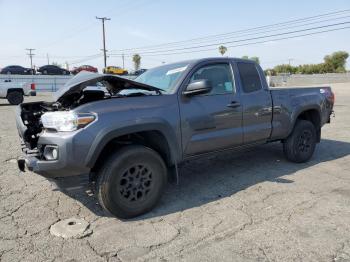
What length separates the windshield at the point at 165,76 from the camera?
4641 mm

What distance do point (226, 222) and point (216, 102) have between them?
1.64 meters

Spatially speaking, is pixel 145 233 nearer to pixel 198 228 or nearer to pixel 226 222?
pixel 198 228

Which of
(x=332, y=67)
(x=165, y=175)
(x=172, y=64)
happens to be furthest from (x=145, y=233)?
(x=332, y=67)

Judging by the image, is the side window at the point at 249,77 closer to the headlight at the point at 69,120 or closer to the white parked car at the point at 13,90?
the headlight at the point at 69,120

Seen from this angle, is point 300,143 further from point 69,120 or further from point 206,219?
point 69,120

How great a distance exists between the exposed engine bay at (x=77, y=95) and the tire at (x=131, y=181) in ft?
2.36

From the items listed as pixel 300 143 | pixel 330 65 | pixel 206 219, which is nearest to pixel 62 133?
pixel 206 219

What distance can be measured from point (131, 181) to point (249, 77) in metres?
2.59

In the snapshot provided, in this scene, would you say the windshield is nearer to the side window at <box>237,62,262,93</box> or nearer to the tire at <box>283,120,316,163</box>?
the side window at <box>237,62,262,93</box>

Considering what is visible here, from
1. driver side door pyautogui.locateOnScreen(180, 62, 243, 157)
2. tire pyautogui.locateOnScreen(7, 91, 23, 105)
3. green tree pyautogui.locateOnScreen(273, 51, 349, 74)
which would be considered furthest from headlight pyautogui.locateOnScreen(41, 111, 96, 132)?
green tree pyautogui.locateOnScreen(273, 51, 349, 74)

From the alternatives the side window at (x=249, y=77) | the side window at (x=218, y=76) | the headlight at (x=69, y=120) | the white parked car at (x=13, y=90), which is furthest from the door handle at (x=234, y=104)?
the white parked car at (x=13, y=90)

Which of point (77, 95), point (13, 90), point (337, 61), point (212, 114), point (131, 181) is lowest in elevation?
point (131, 181)

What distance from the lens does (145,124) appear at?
3975mm

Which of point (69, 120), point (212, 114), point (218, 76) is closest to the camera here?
point (69, 120)
